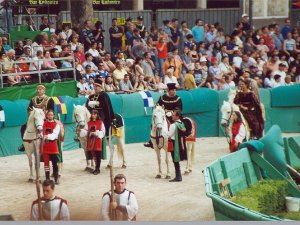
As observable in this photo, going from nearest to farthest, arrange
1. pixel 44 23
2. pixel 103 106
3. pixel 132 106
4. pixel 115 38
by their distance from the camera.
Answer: pixel 103 106, pixel 132 106, pixel 115 38, pixel 44 23

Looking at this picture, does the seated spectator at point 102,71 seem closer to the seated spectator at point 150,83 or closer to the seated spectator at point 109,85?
the seated spectator at point 109,85

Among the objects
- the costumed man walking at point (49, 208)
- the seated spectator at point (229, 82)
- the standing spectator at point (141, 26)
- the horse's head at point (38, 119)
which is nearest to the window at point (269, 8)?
the standing spectator at point (141, 26)

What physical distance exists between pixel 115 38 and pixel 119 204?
958 cm

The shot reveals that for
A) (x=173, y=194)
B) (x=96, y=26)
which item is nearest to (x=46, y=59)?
(x=96, y=26)

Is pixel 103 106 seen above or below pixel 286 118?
above

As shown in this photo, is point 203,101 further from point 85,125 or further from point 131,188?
point 131,188

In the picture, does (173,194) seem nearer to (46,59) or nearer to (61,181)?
(61,181)

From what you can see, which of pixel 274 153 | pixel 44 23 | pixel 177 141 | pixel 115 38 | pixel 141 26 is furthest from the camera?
pixel 141 26

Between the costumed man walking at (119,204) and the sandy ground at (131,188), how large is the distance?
2.12 meters

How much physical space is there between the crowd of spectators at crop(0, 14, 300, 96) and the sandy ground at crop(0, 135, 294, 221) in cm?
151

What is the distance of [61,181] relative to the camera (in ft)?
47.8

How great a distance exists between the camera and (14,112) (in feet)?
54.1

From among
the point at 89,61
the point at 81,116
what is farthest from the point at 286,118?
the point at 81,116

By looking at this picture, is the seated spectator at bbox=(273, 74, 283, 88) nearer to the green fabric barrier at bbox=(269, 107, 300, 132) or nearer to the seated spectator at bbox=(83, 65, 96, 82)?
the green fabric barrier at bbox=(269, 107, 300, 132)
